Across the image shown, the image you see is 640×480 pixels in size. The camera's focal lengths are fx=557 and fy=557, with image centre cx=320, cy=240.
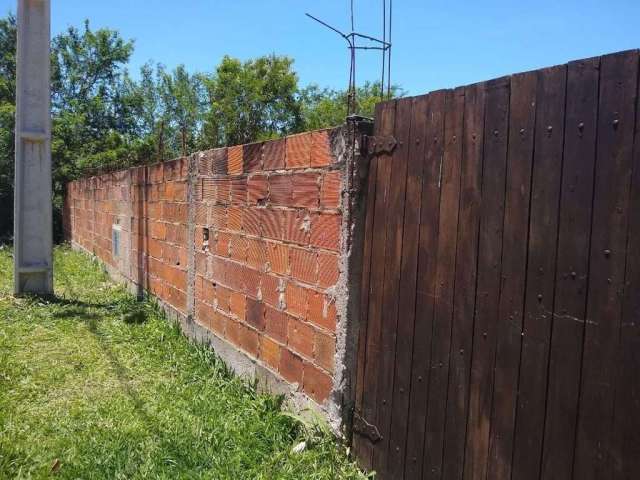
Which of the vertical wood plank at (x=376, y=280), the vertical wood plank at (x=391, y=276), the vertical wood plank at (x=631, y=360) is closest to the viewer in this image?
the vertical wood plank at (x=631, y=360)

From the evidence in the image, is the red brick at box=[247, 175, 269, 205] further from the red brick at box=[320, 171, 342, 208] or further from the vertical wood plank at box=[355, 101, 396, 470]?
the vertical wood plank at box=[355, 101, 396, 470]

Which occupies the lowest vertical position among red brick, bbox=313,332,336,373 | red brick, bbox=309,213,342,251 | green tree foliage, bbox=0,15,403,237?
red brick, bbox=313,332,336,373

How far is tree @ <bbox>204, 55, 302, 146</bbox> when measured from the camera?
26.1 meters

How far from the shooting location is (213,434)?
3180 mm

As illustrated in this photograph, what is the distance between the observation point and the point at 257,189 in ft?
13.0

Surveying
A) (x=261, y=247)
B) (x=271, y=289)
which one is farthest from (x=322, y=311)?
(x=261, y=247)

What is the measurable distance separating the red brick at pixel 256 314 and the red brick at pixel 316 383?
2.22 ft

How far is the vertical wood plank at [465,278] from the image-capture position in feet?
7.05

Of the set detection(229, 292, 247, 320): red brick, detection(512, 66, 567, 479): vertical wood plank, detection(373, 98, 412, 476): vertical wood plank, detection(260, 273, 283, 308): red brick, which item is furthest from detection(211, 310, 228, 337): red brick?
detection(512, 66, 567, 479): vertical wood plank

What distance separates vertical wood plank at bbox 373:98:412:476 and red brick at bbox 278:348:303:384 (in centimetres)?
77

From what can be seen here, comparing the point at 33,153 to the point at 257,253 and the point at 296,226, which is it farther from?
the point at 296,226

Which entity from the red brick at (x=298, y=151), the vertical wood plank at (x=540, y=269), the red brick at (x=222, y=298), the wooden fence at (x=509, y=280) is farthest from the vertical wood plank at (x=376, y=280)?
the red brick at (x=222, y=298)

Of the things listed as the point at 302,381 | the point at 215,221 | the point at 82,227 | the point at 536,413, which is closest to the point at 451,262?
the point at 536,413

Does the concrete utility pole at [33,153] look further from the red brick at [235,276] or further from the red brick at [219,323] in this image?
the red brick at [235,276]
